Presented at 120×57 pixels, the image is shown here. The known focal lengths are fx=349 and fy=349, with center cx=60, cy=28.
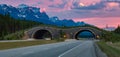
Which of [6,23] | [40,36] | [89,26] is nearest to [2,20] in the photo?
[6,23]

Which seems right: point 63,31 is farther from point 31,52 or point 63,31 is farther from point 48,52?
point 31,52

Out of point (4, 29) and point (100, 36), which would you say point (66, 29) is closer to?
point (100, 36)

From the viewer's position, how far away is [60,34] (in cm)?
17975

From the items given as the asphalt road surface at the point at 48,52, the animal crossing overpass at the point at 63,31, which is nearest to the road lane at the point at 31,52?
the asphalt road surface at the point at 48,52

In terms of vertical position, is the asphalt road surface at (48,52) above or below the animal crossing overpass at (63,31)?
below

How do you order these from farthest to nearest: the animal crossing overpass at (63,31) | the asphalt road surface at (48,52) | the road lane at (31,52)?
1. the animal crossing overpass at (63,31)
2. the asphalt road surface at (48,52)
3. the road lane at (31,52)

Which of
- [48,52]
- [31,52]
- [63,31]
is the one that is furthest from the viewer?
[63,31]

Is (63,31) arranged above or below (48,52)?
above

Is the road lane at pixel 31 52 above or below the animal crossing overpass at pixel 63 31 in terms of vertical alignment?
below

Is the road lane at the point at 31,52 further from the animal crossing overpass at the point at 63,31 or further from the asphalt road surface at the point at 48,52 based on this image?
the animal crossing overpass at the point at 63,31

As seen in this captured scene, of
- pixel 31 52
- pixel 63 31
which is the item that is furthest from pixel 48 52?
pixel 63 31

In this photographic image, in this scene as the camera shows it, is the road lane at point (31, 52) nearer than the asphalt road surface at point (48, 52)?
Yes

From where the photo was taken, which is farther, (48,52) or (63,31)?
(63,31)

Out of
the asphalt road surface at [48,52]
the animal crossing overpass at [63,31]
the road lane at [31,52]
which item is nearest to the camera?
the road lane at [31,52]
